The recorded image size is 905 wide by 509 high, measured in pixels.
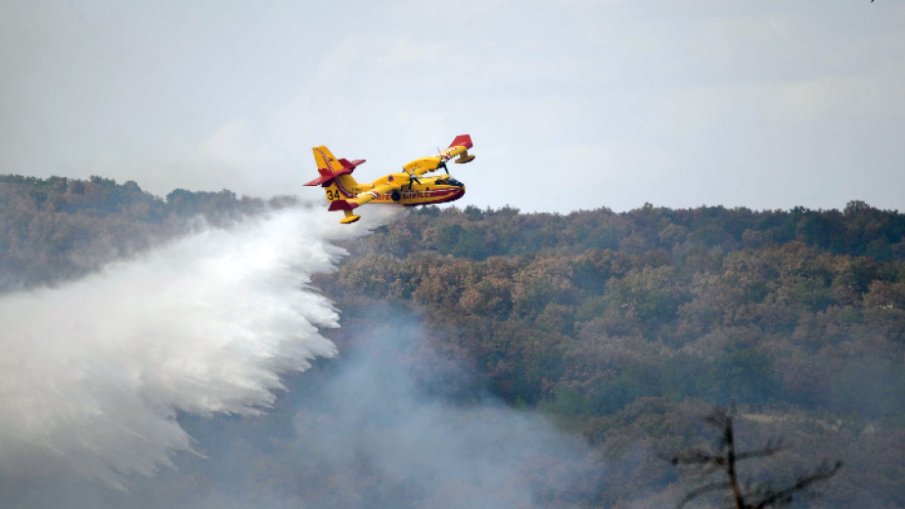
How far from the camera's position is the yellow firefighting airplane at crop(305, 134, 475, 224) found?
42062 millimetres

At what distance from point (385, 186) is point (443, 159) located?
7.59 ft

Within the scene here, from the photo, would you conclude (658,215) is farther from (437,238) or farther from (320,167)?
(320,167)

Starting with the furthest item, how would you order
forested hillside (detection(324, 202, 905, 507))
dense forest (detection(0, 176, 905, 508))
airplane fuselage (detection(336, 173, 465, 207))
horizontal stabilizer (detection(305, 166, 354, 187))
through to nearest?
forested hillside (detection(324, 202, 905, 507))
dense forest (detection(0, 176, 905, 508))
horizontal stabilizer (detection(305, 166, 354, 187))
airplane fuselage (detection(336, 173, 465, 207))

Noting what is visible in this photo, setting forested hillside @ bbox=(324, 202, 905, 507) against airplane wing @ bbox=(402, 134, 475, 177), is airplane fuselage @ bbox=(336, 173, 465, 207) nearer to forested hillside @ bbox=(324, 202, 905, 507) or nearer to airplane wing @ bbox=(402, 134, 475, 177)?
airplane wing @ bbox=(402, 134, 475, 177)

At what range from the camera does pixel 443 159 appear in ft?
142

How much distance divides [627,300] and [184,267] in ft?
139

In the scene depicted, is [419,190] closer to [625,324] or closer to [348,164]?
[348,164]

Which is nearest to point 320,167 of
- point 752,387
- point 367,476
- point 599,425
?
point 367,476

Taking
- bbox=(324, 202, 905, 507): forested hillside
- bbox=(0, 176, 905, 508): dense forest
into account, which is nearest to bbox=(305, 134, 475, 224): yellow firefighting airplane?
bbox=(0, 176, 905, 508): dense forest

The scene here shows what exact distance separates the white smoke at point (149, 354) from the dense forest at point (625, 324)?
5337mm

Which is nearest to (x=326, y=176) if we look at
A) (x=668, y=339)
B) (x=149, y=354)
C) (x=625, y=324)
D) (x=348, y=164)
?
(x=348, y=164)

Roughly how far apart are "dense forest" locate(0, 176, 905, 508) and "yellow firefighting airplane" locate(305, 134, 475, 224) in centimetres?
792

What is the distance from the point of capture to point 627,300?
84562mm

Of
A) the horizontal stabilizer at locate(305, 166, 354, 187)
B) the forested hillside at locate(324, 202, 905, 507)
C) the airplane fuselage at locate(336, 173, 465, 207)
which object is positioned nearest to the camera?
the airplane fuselage at locate(336, 173, 465, 207)
